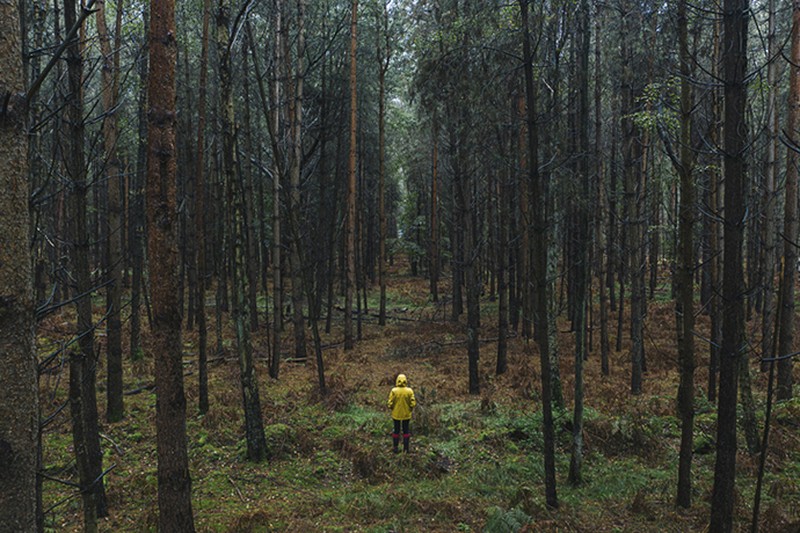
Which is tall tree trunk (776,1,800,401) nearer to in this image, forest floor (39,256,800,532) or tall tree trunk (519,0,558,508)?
forest floor (39,256,800,532)

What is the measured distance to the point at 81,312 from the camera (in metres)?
5.48

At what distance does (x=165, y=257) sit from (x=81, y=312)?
8.20 ft

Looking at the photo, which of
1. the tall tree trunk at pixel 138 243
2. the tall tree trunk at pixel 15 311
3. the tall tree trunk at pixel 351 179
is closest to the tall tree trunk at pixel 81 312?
the tall tree trunk at pixel 15 311

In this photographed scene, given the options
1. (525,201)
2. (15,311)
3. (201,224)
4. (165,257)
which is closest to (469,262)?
(525,201)

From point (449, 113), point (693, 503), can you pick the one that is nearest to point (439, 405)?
point (693, 503)

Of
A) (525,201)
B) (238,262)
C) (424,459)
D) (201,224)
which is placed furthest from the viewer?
(525,201)

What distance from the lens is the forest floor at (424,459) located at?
660 centimetres

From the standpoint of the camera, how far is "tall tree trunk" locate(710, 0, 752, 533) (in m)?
5.02

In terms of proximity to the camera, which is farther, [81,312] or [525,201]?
[525,201]

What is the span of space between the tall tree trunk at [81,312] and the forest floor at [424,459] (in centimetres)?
40

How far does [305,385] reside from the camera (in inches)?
527

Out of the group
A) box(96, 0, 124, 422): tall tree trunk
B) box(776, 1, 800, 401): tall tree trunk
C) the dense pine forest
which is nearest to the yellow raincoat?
the dense pine forest

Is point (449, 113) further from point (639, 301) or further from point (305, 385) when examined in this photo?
point (305, 385)

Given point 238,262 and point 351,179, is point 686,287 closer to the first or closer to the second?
point 238,262
